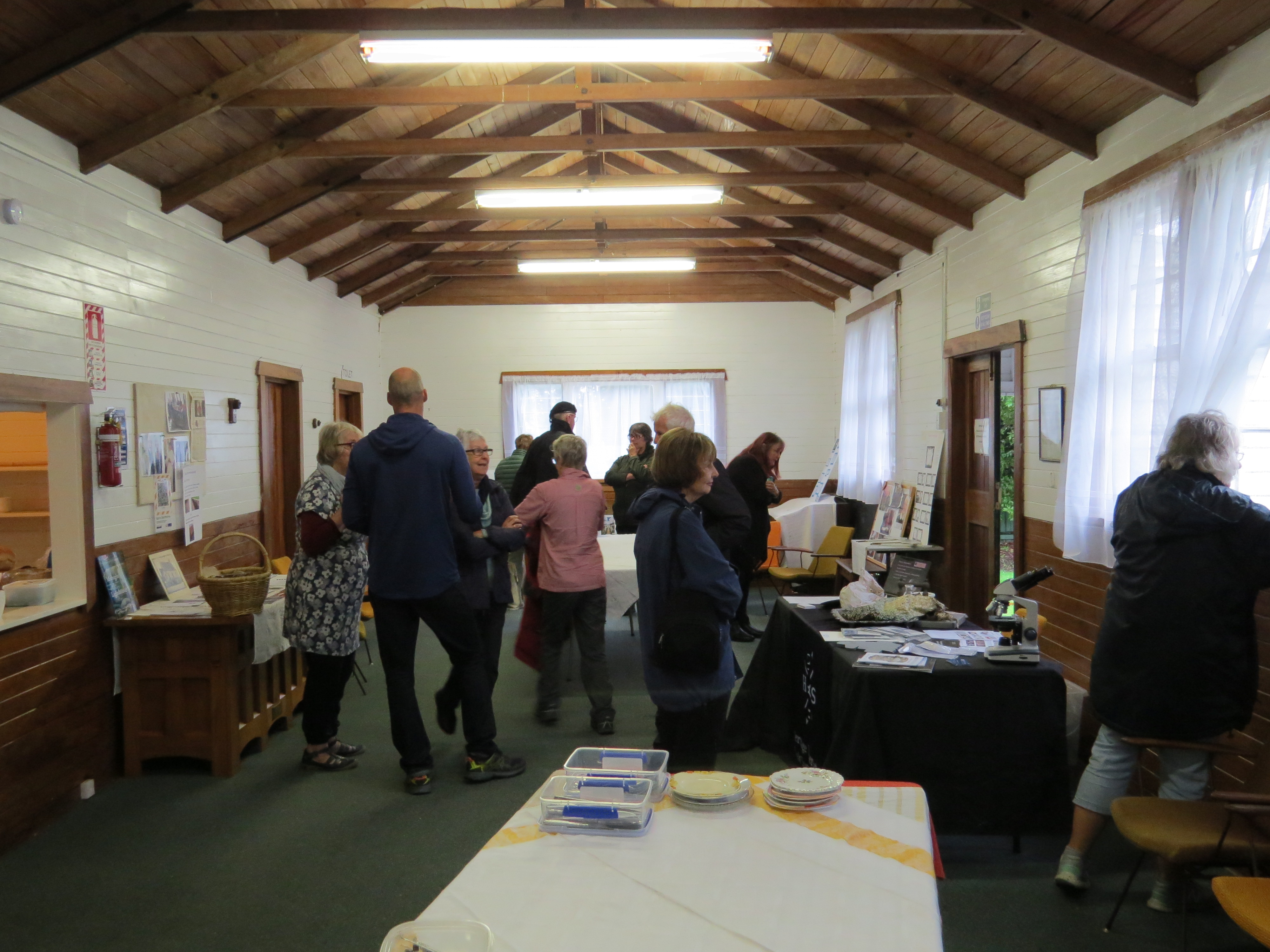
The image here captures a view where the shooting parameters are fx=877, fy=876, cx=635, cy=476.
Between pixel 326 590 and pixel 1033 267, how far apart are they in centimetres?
442

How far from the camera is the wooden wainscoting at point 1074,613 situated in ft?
11.4

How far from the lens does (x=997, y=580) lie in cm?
623

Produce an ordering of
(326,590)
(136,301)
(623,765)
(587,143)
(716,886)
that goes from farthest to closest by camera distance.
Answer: (587,143)
(136,301)
(326,590)
(623,765)
(716,886)

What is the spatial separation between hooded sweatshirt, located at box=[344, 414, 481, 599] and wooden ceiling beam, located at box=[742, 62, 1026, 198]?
3434 mm

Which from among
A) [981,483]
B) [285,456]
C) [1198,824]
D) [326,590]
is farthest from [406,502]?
[981,483]

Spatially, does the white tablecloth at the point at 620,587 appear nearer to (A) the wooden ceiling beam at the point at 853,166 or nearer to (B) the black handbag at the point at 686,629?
(B) the black handbag at the point at 686,629

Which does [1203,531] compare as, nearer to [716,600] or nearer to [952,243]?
[716,600]

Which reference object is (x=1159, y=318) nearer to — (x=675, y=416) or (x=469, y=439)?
(x=675, y=416)

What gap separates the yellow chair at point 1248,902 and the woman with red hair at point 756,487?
385 cm

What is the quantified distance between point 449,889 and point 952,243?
6.30 m

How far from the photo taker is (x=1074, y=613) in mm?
4617

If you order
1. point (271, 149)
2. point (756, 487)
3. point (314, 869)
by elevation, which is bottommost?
point (314, 869)

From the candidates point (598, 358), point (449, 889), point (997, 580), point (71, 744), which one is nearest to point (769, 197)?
point (598, 358)

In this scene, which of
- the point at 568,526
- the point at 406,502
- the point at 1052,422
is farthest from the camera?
the point at 1052,422
